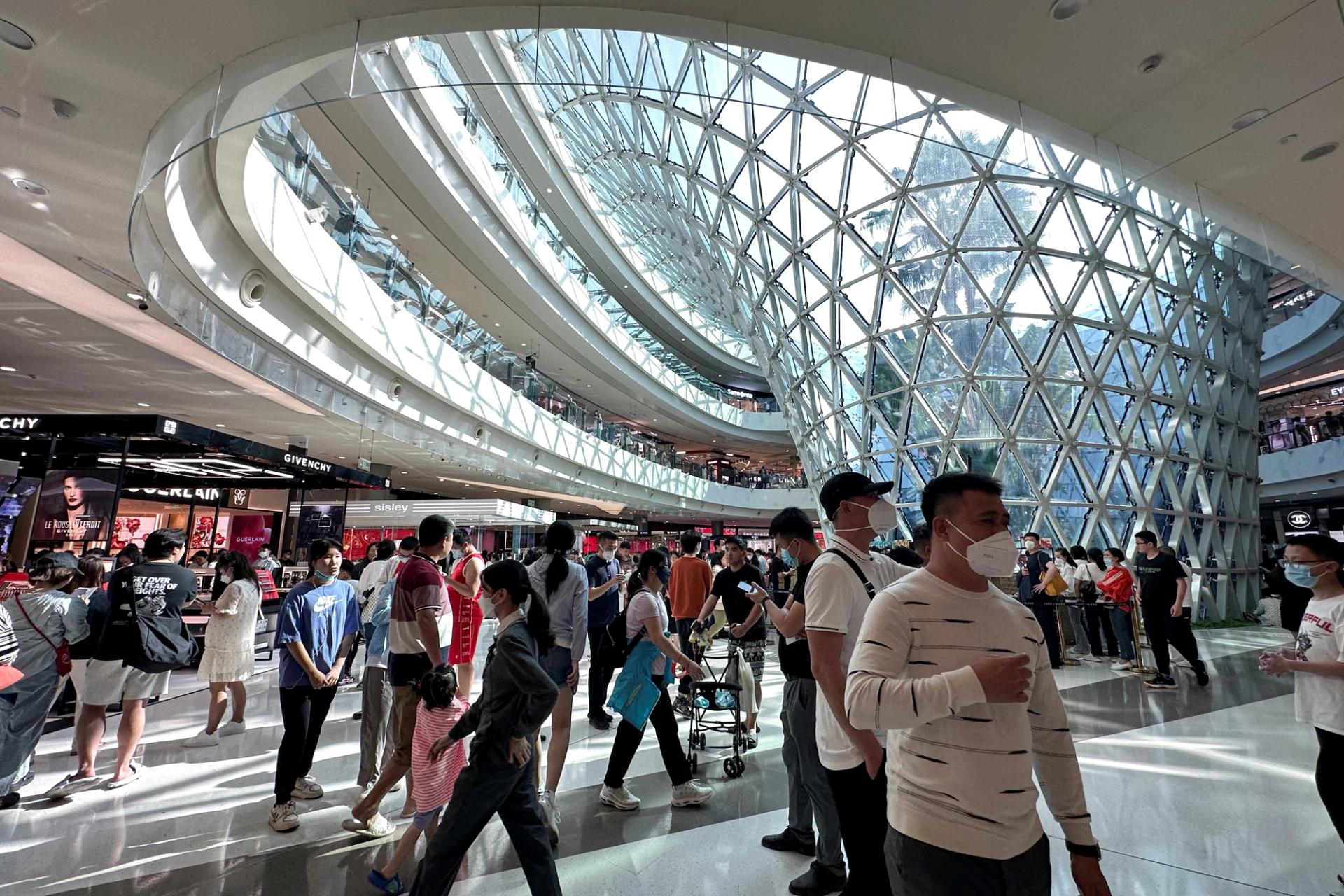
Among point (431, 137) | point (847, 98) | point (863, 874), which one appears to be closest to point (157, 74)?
point (863, 874)

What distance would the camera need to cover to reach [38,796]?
4.92m

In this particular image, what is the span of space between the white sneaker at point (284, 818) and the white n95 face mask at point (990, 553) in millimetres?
4796

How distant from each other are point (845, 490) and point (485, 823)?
2302 millimetres

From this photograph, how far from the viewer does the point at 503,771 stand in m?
3.05

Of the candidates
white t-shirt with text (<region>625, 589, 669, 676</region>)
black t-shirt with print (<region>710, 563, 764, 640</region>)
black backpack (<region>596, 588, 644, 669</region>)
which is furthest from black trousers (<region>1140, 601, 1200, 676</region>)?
black backpack (<region>596, 588, 644, 669</region>)

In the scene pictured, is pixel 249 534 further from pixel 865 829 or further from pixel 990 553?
pixel 990 553

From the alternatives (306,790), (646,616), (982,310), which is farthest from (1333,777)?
(982,310)

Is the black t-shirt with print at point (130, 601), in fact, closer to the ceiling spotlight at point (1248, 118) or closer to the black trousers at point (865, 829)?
the black trousers at point (865, 829)

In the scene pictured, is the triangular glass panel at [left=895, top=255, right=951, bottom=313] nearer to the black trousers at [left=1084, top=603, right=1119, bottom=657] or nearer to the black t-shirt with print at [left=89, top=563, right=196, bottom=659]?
the black trousers at [left=1084, top=603, right=1119, bottom=657]

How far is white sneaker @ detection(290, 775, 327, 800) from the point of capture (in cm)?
493

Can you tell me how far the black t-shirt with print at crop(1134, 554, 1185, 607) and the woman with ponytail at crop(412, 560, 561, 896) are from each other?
9525 millimetres

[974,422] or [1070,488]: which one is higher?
[974,422]

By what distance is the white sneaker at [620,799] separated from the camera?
466cm

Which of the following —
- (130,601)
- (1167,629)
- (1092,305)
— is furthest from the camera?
(1092,305)
